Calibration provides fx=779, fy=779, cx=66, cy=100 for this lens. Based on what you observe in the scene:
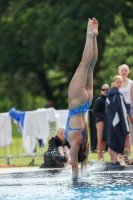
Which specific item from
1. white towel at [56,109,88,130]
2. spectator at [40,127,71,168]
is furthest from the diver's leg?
white towel at [56,109,88,130]

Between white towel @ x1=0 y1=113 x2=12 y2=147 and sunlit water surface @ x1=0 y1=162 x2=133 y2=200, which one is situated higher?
white towel @ x1=0 y1=113 x2=12 y2=147

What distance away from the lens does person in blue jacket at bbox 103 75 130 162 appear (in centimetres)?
1427

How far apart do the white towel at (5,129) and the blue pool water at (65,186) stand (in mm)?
4801

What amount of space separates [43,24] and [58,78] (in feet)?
35.7

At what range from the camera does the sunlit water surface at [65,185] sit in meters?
8.03

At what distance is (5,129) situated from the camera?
16.4m

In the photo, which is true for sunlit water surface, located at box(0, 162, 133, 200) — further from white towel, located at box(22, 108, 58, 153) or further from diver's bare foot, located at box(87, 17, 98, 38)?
white towel, located at box(22, 108, 58, 153)

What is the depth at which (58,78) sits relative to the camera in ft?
175

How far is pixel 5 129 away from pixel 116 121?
2.98m

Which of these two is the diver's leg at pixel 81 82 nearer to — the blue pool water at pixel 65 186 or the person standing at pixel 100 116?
the blue pool water at pixel 65 186

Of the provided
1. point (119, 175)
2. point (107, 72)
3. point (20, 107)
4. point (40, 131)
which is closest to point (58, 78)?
point (20, 107)

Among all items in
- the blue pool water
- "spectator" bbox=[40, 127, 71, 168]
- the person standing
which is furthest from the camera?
the person standing

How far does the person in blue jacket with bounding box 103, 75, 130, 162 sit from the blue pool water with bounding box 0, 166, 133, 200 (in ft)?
10.1

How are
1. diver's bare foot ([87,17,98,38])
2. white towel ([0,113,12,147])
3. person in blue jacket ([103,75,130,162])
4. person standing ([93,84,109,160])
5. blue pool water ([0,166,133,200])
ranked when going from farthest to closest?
white towel ([0,113,12,147]) → person standing ([93,84,109,160]) → person in blue jacket ([103,75,130,162]) → diver's bare foot ([87,17,98,38]) → blue pool water ([0,166,133,200])
